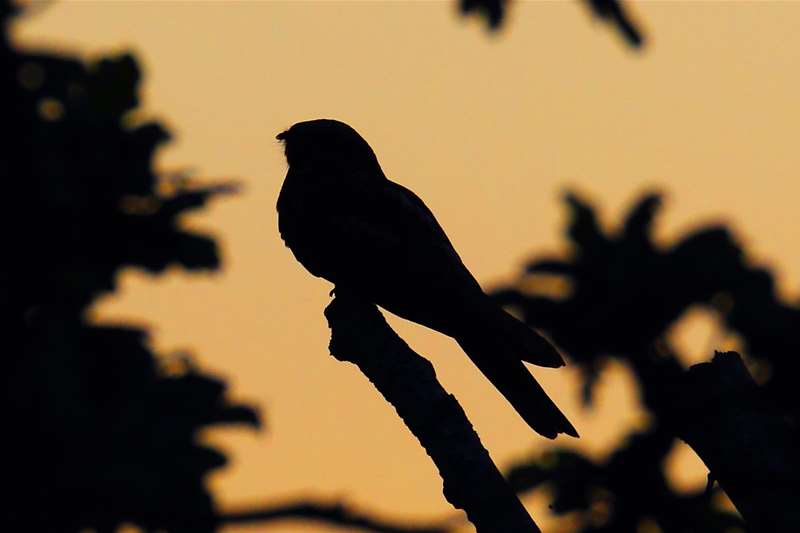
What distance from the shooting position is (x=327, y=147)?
8.42 metres

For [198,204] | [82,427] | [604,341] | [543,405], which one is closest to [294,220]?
[543,405]

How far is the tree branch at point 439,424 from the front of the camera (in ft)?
10.5

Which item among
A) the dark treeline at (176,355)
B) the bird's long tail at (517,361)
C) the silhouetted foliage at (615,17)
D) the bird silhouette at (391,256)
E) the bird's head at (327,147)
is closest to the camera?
the dark treeline at (176,355)

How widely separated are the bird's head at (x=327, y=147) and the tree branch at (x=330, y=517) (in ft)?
20.5

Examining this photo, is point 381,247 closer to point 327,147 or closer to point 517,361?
point 517,361

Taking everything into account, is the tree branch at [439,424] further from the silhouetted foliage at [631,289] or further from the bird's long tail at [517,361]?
the silhouetted foliage at [631,289]

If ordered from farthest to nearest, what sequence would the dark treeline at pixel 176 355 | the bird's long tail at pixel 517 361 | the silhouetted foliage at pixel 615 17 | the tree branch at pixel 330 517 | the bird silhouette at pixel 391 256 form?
the bird silhouette at pixel 391 256
the bird's long tail at pixel 517 361
the silhouetted foliage at pixel 615 17
the dark treeline at pixel 176 355
the tree branch at pixel 330 517

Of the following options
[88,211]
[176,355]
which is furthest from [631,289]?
[88,211]

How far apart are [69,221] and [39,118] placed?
7.70 ft

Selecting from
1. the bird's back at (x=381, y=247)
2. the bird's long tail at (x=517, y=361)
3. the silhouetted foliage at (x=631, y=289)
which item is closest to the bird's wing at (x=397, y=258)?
the bird's back at (x=381, y=247)

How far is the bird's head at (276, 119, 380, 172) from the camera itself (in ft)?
27.0

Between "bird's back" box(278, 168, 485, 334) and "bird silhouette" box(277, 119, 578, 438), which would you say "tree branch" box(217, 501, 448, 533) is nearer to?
"bird silhouette" box(277, 119, 578, 438)

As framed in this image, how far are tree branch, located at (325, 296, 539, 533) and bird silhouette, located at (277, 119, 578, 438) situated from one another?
0.66 m

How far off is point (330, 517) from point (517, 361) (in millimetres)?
3871
